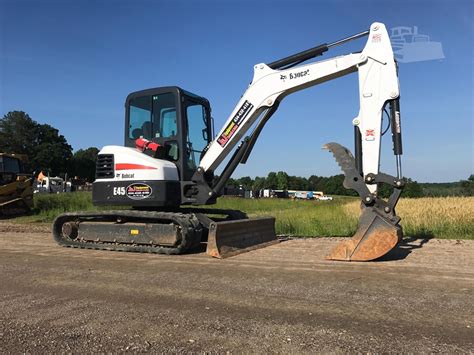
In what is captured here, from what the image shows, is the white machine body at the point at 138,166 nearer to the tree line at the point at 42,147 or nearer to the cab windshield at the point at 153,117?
the cab windshield at the point at 153,117

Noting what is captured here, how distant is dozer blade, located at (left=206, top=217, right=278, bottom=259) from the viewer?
7449 mm

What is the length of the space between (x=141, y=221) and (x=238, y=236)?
194 cm

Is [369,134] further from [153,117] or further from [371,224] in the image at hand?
[153,117]

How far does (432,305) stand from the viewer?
430 centimetres

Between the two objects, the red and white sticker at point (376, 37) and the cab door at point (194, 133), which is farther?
the cab door at point (194, 133)

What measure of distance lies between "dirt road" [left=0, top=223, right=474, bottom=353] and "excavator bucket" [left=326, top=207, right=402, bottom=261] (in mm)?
255

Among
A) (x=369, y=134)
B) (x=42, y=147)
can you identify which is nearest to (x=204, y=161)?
(x=369, y=134)

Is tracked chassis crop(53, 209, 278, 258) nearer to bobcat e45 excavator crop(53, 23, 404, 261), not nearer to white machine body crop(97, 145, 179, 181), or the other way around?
bobcat e45 excavator crop(53, 23, 404, 261)

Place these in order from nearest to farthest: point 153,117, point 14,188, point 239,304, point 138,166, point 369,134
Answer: point 239,304
point 369,134
point 138,166
point 153,117
point 14,188

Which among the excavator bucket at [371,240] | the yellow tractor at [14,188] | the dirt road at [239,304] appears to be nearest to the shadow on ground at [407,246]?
the dirt road at [239,304]

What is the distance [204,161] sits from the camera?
873 centimetres

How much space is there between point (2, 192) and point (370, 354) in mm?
18222

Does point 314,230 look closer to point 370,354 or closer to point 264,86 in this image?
point 264,86

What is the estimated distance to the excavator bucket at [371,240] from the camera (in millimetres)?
6637
